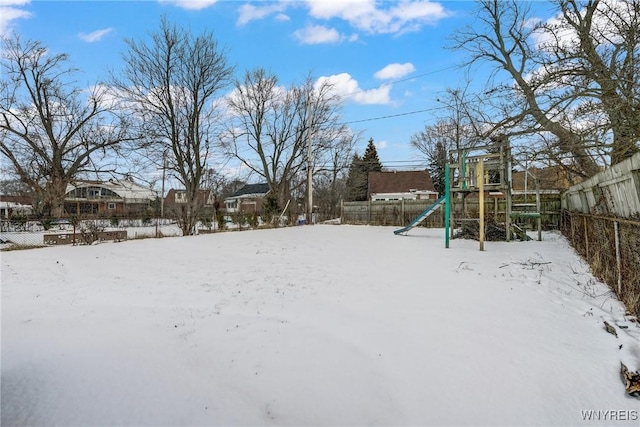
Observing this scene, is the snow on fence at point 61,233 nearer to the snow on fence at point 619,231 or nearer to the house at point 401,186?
the snow on fence at point 619,231

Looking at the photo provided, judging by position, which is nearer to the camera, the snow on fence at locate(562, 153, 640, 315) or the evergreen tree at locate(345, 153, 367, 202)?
the snow on fence at locate(562, 153, 640, 315)

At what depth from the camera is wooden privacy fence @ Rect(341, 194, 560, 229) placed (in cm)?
1472

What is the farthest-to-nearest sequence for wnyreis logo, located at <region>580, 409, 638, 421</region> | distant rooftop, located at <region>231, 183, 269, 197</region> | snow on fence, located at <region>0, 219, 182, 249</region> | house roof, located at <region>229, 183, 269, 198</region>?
distant rooftop, located at <region>231, 183, 269, 197</region> → house roof, located at <region>229, 183, 269, 198</region> → snow on fence, located at <region>0, 219, 182, 249</region> → wnyreis logo, located at <region>580, 409, 638, 421</region>

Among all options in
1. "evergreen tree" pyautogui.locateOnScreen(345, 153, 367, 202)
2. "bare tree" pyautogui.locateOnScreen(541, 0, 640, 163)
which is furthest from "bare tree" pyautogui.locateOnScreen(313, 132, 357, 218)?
"bare tree" pyautogui.locateOnScreen(541, 0, 640, 163)

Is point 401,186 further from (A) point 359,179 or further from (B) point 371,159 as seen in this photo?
(B) point 371,159

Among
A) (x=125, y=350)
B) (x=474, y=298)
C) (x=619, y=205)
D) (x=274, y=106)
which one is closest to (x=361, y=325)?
(x=474, y=298)

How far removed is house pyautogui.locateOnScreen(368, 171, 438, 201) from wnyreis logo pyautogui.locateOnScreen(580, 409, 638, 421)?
96.1 ft

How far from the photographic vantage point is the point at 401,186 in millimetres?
31750

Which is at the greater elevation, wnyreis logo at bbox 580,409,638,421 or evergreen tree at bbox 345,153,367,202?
evergreen tree at bbox 345,153,367,202

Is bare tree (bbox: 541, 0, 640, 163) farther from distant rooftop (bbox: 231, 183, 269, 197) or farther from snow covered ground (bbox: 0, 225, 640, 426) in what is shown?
distant rooftop (bbox: 231, 183, 269, 197)

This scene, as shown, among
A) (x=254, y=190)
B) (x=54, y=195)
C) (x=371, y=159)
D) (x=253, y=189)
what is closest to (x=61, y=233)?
(x=54, y=195)

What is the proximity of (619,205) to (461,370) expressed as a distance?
3.58 meters

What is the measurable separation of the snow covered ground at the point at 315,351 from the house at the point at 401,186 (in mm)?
26360

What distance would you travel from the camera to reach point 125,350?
290 cm
